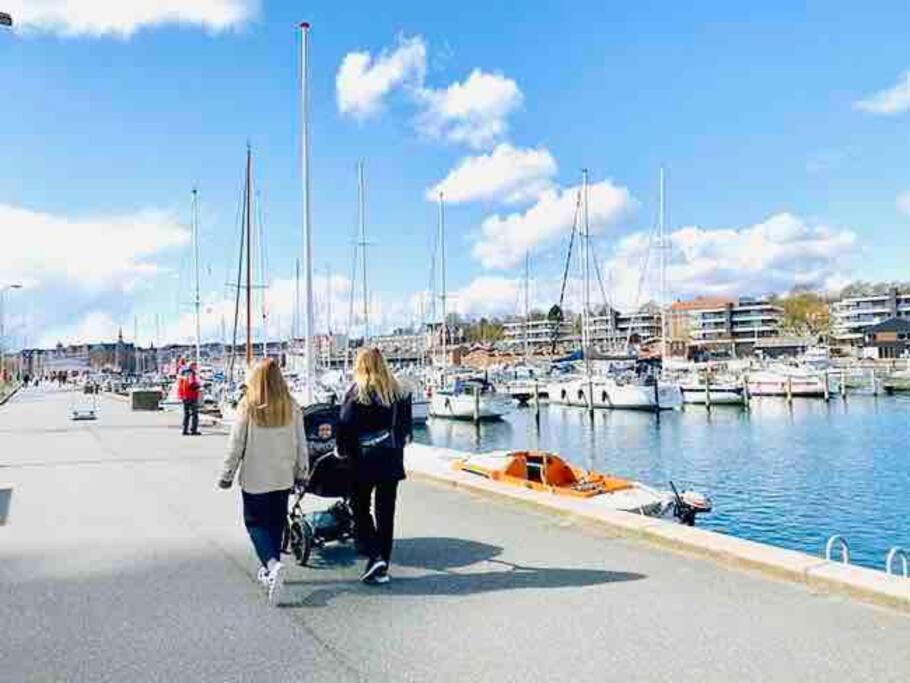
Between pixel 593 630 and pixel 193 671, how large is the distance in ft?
7.88

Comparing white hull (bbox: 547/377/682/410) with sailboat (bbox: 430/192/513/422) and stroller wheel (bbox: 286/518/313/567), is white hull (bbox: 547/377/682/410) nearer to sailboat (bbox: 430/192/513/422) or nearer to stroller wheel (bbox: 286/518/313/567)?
sailboat (bbox: 430/192/513/422)

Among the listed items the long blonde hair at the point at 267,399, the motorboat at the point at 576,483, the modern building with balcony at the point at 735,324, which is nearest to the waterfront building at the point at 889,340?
the modern building with balcony at the point at 735,324

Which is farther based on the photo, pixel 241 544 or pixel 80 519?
pixel 80 519

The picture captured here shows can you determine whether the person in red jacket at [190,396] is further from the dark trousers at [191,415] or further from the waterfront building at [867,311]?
the waterfront building at [867,311]

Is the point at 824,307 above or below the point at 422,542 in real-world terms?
above

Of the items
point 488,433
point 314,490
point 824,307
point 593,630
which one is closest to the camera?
point 593,630

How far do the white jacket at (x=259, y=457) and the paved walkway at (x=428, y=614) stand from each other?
0.82m

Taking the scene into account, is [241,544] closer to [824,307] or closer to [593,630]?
[593,630]

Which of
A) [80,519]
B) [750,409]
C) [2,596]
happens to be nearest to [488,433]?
[750,409]

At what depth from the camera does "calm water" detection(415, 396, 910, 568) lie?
19641 millimetres

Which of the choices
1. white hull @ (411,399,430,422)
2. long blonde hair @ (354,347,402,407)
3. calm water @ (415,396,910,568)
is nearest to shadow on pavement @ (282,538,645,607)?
long blonde hair @ (354,347,402,407)

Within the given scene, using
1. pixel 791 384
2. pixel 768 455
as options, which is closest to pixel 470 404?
pixel 768 455

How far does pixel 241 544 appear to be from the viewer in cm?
809

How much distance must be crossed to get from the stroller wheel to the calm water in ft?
40.8
